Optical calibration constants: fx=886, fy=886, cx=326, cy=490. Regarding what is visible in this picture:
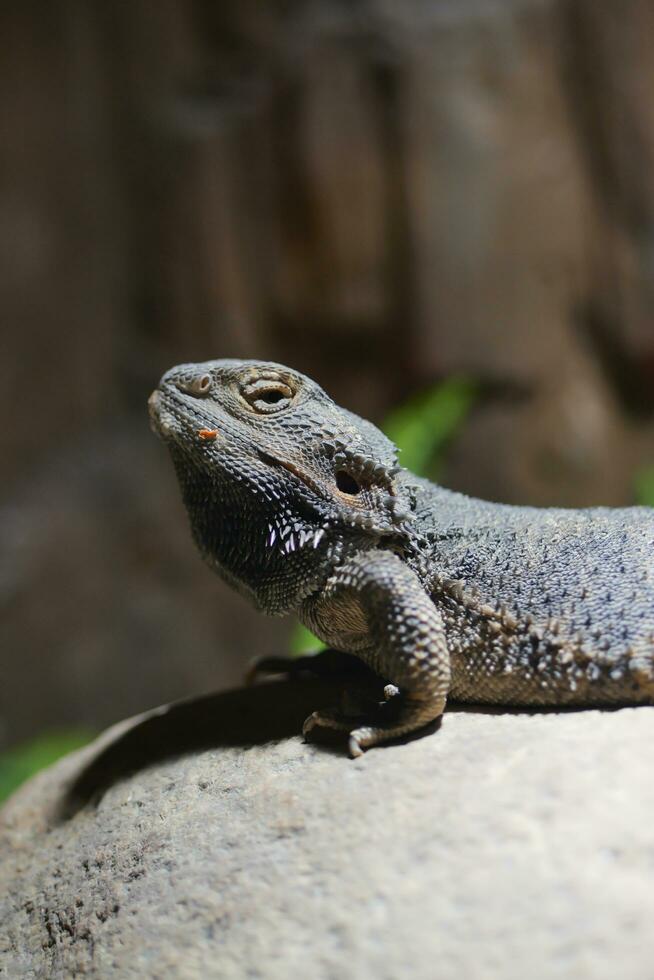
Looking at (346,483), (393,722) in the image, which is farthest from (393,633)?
(346,483)

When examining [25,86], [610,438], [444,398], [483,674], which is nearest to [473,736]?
[483,674]

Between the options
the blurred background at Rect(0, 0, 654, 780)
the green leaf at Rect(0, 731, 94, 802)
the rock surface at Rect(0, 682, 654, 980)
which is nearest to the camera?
the rock surface at Rect(0, 682, 654, 980)

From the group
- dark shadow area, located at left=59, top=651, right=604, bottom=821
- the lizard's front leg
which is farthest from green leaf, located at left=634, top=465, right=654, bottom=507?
the lizard's front leg

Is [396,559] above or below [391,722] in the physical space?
above

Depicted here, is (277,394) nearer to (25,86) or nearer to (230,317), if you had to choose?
(230,317)

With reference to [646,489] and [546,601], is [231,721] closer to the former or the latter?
[546,601]

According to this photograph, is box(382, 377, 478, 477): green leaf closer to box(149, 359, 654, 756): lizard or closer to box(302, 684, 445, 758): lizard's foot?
box(149, 359, 654, 756): lizard
